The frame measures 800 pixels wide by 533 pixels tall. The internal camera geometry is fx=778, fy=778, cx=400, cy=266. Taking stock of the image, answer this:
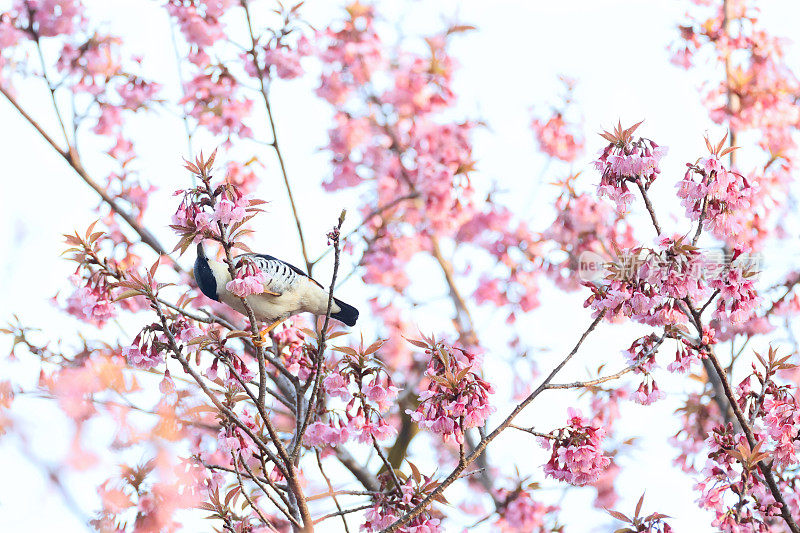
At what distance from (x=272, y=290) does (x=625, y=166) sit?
1592 millimetres

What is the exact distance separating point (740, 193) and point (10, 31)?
472cm

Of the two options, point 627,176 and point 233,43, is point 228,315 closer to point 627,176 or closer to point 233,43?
point 233,43

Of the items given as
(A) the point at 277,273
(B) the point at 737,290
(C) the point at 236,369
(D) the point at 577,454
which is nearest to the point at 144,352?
(C) the point at 236,369

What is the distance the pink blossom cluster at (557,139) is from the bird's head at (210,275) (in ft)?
13.4

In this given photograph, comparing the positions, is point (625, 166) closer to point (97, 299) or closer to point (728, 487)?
point (728, 487)

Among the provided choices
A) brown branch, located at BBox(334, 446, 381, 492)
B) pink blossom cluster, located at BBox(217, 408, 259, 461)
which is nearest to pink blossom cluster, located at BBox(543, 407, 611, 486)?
pink blossom cluster, located at BBox(217, 408, 259, 461)

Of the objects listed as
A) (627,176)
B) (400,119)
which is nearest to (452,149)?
(400,119)

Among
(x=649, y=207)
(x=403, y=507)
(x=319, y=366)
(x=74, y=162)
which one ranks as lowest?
(x=403, y=507)

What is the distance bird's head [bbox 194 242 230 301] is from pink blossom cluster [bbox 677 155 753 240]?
6.34 feet

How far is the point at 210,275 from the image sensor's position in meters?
3.46

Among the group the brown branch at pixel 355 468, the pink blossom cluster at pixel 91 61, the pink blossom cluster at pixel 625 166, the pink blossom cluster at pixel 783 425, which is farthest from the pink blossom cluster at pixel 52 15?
the pink blossom cluster at pixel 783 425

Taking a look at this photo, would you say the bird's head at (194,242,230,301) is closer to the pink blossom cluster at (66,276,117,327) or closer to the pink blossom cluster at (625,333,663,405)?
the pink blossom cluster at (66,276,117,327)

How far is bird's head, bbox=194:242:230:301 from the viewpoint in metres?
3.45

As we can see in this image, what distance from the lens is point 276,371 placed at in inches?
152
